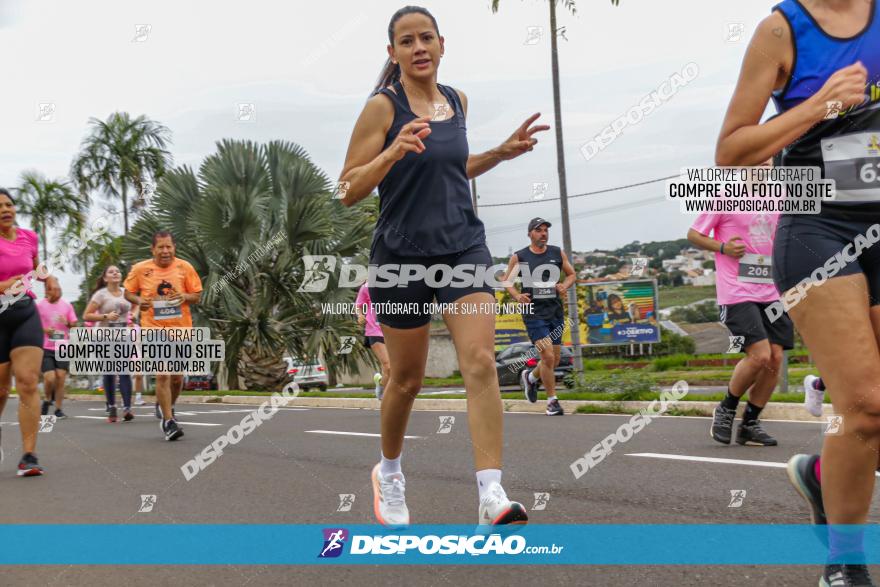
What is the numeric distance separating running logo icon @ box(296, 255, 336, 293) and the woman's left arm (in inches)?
566

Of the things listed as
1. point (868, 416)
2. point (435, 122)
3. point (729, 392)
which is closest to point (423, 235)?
point (435, 122)

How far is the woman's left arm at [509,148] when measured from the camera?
4.00m

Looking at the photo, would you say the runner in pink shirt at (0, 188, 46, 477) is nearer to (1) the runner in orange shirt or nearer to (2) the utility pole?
(1) the runner in orange shirt

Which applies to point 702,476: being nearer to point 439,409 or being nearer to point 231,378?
point 439,409

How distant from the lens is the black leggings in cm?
1280

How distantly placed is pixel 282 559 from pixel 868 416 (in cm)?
230

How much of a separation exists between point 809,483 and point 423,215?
175cm

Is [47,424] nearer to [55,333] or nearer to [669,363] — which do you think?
[55,333]

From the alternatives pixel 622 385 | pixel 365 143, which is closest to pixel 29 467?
pixel 365 143

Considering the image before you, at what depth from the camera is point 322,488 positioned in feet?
18.1

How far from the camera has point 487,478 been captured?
11.2 feet

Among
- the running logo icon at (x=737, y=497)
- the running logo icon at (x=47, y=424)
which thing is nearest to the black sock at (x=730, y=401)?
the running logo icon at (x=737, y=497)

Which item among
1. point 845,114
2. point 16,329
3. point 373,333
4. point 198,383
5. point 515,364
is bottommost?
point 198,383

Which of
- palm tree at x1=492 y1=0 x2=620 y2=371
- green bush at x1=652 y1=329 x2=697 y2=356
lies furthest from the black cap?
green bush at x1=652 y1=329 x2=697 y2=356
